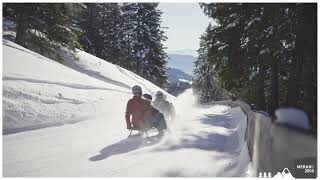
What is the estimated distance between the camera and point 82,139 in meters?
11.7

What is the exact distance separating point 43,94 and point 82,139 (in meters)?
4.25

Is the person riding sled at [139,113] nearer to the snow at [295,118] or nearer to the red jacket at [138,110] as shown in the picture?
the red jacket at [138,110]

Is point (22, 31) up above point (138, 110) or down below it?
above

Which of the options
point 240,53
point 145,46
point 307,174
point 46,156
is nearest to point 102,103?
point 240,53

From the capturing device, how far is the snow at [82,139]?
28.8 feet

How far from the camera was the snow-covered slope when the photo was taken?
1305 centimetres

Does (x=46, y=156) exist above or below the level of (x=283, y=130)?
below

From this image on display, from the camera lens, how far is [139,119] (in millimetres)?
12367

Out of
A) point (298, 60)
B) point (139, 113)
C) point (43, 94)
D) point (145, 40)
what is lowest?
point (139, 113)

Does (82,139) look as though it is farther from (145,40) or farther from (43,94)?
(145,40)

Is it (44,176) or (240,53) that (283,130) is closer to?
(44,176)

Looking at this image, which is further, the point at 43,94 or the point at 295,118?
the point at 43,94

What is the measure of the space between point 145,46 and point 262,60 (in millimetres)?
34862

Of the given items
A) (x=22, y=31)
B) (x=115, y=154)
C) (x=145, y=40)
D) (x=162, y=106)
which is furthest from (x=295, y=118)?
(x=145, y=40)
